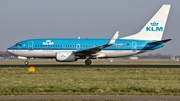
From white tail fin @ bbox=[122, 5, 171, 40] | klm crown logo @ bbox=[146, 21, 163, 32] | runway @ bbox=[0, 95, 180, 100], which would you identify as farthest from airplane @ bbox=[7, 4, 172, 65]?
runway @ bbox=[0, 95, 180, 100]

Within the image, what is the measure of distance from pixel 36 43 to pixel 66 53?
4936mm

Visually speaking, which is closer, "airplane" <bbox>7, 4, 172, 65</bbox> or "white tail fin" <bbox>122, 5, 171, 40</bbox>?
"airplane" <bbox>7, 4, 172, 65</bbox>

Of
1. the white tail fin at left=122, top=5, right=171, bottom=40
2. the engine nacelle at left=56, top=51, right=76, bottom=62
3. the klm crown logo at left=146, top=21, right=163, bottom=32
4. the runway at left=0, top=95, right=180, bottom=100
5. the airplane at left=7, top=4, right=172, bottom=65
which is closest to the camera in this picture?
the runway at left=0, top=95, right=180, bottom=100

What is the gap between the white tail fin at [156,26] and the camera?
5355 centimetres

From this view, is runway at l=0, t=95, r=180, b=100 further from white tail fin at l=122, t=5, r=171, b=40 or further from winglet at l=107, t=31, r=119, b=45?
white tail fin at l=122, t=5, r=171, b=40

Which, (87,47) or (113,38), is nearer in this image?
(113,38)

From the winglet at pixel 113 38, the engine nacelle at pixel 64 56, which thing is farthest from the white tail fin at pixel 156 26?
the engine nacelle at pixel 64 56

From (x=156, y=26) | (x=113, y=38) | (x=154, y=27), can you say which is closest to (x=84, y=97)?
(x=113, y=38)

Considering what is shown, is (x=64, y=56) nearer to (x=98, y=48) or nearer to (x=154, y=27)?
(x=98, y=48)

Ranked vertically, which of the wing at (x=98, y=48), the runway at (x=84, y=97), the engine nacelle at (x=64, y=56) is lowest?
the runway at (x=84, y=97)

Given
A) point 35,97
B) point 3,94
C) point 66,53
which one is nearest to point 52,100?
point 35,97

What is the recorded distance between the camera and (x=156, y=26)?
178 ft

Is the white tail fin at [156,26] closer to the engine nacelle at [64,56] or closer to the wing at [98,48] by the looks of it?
the wing at [98,48]

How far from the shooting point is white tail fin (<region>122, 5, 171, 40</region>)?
176 ft
